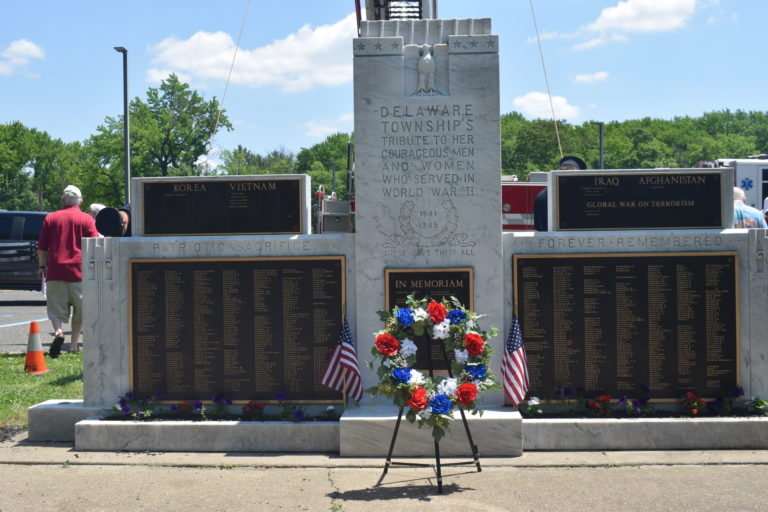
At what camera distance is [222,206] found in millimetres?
7773

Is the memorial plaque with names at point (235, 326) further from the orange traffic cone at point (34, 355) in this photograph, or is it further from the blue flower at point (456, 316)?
Result: the orange traffic cone at point (34, 355)

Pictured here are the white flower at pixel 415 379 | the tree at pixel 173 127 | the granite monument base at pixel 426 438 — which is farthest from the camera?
the tree at pixel 173 127

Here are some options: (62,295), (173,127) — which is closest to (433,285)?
(62,295)

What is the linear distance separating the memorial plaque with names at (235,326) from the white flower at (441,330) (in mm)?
1615

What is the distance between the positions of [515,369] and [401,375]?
5.19 ft

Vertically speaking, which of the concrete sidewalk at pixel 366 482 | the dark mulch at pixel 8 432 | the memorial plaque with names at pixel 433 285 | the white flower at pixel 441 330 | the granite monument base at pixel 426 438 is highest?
the memorial plaque with names at pixel 433 285

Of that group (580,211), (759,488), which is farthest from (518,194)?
(759,488)

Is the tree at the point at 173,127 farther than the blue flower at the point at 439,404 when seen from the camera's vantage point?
Yes

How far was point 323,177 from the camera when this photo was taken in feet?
313

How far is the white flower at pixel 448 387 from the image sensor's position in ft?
19.9

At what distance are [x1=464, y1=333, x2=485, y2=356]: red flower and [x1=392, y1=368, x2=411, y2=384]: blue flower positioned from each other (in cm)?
49

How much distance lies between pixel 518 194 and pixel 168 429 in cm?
1022

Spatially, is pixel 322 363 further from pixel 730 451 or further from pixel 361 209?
pixel 730 451

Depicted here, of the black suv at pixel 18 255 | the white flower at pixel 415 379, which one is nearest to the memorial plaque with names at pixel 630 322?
the white flower at pixel 415 379
